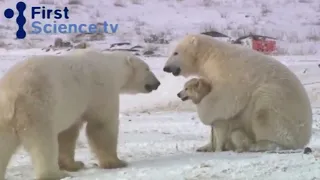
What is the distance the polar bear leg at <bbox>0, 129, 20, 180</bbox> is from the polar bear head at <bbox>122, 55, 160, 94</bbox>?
1988 mm

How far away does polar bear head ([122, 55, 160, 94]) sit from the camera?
6684 mm

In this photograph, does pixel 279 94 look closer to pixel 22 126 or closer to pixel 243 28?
pixel 22 126

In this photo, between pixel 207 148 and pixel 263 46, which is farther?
pixel 263 46

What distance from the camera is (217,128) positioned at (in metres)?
6.51

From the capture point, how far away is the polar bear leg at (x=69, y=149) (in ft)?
19.0

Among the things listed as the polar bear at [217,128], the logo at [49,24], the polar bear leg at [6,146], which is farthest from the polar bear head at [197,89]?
the logo at [49,24]

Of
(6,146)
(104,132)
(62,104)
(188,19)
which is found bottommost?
(188,19)

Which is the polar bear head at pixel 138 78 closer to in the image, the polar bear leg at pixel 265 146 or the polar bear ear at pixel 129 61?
the polar bear ear at pixel 129 61

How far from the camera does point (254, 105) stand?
628 centimetres

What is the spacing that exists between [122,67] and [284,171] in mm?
2415

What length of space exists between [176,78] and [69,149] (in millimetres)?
7603

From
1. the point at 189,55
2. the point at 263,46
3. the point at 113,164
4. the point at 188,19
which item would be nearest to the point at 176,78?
the point at 263,46

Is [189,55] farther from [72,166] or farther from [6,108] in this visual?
[6,108]

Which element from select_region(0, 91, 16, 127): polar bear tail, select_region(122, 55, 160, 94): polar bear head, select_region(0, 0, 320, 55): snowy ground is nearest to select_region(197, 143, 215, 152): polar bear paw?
select_region(122, 55, 160, 94): polar bear head
